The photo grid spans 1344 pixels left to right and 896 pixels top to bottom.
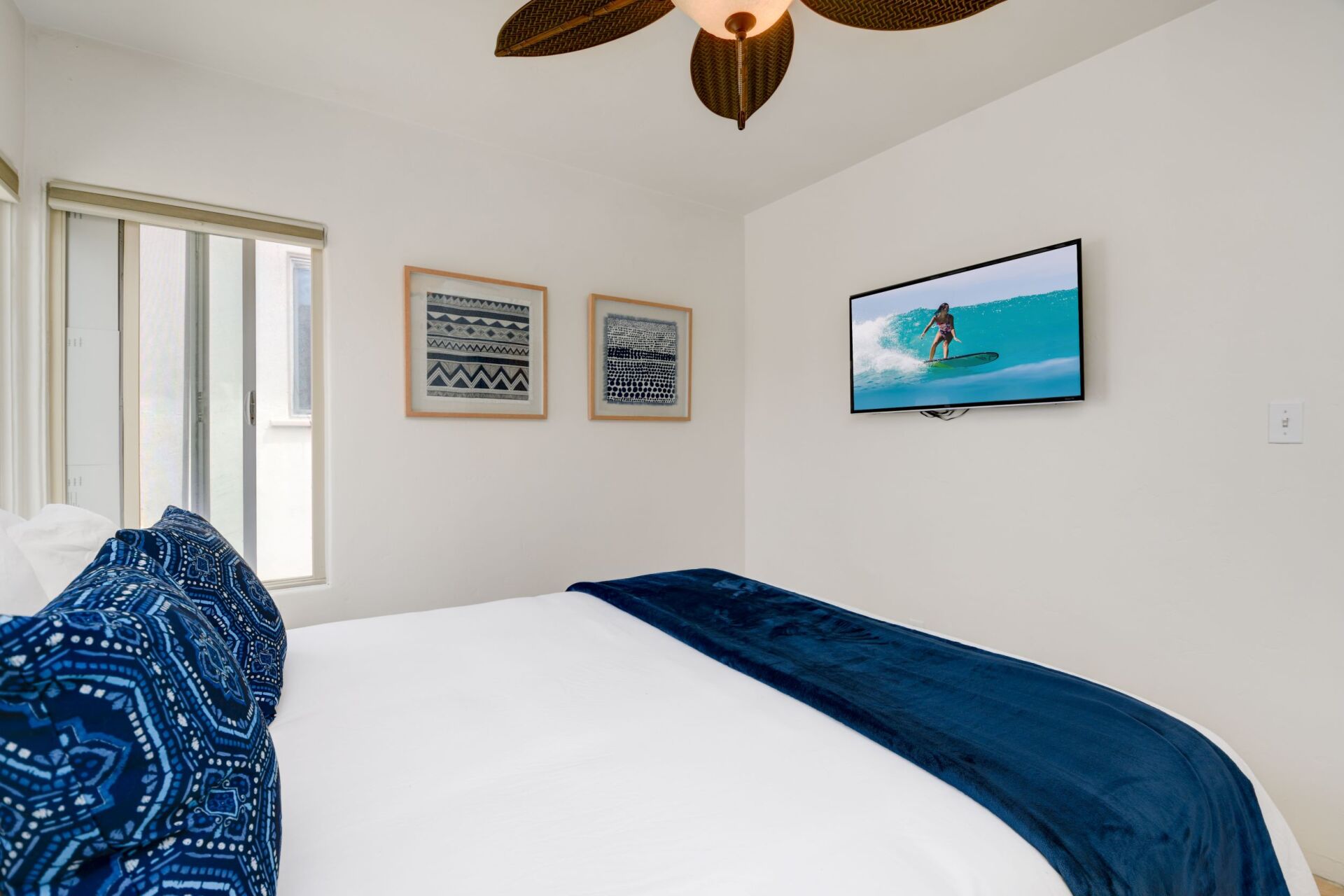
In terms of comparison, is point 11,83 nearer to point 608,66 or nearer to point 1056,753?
point 608,66

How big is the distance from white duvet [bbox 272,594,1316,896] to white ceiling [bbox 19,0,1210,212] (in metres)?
2.00

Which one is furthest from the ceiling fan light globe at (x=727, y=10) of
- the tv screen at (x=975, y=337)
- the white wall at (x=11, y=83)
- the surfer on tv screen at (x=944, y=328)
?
the white wall at (x=11, y=83)

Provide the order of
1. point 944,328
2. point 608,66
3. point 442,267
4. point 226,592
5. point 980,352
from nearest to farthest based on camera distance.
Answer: point 226,592 → point 608,66 → point 980,352 → point 944,328 → point 442,267

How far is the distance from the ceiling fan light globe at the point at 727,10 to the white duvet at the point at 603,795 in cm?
141

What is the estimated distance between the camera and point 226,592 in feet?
4.23

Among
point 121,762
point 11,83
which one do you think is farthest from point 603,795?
point 11,83

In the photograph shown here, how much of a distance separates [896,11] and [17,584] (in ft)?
6.71

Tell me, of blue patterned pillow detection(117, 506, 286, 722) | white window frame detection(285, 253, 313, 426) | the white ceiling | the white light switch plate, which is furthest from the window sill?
the white light switch plate

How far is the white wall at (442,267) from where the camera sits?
7.38 feet

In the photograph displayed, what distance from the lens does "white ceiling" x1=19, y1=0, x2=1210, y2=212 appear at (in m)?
2.03

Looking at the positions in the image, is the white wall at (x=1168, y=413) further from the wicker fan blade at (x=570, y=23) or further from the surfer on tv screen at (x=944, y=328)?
the wicker fan blade at (x=570, y=23)

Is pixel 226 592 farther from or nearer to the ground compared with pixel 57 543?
nearer to the ground

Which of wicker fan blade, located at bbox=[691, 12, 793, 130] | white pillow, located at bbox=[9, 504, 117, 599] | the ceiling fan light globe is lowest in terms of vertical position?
white pillow, located at bbox=[9, 504, 117, 599]

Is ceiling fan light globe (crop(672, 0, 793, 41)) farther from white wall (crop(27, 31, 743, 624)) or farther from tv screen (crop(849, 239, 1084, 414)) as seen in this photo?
white wall (crop(27, 31, 743, 624))
